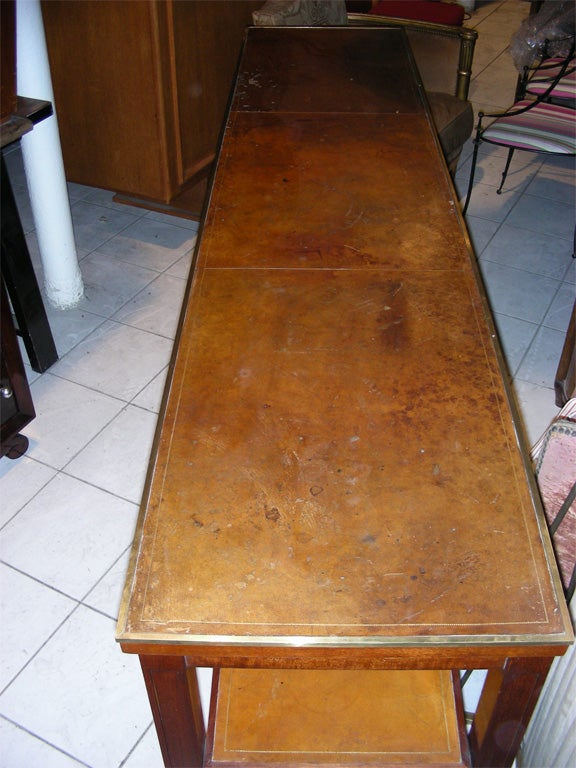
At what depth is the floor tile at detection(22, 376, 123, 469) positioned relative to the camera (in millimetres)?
2529

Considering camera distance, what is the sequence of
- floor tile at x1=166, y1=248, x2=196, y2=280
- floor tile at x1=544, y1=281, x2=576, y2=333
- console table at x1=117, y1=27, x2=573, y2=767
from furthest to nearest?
floor tile at x1=166, y1=248, x2=196, y2=280 < floor tile at x1=544, y1=281, x2=576, y2=333 < console table at x1=117, y1=27, x2=573, y2=767

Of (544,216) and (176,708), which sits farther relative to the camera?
(544,216)

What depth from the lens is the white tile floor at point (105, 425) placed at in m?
1.86

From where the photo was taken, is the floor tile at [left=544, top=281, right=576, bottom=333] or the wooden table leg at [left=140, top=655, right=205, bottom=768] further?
the floor tile at [left=544, top=281, right=576, bottom=333]

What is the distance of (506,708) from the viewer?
126 cm

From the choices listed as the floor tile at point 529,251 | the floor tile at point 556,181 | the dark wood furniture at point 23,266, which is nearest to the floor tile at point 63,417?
the dark wood furniture at point 23,266

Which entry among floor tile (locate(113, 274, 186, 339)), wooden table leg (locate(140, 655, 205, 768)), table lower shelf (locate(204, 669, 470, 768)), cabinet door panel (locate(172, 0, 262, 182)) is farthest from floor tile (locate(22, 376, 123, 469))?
cabinet door panel (locate(172, 0, 262, 182))

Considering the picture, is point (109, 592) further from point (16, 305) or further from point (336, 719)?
point (16, 305)

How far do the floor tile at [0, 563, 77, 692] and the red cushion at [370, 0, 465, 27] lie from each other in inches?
154

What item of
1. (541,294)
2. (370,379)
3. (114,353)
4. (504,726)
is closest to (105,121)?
(114,353)

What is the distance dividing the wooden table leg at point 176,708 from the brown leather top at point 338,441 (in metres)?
0.12

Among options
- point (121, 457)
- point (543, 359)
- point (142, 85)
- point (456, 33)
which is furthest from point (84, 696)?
point (456, 33)

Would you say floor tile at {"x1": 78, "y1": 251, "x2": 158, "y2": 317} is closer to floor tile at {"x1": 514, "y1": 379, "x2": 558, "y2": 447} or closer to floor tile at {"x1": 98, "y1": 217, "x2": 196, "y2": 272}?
floor tile at {"x1": 98, "y1": 217, "x2": 196, "y2": 272}

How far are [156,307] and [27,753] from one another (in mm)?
1845
